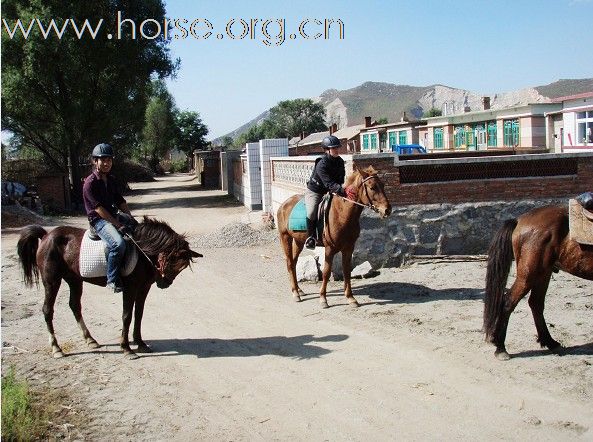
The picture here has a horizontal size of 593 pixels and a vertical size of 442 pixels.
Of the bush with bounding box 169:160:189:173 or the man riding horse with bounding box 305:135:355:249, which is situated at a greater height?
the bush with bounding box 169:160:189:173

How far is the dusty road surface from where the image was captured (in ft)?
15.9

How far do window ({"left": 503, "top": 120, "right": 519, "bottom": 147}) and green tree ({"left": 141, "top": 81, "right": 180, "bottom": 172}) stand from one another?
46.4 m

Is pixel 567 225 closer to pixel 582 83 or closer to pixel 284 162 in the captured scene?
pixel 284 162

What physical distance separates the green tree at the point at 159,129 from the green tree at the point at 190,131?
67 centimetres

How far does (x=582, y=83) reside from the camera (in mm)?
156500

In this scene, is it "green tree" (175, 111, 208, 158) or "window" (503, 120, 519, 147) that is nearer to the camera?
"window" (503, 120, 519, 147)

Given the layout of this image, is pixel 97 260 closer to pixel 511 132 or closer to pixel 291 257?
pixel 291 257

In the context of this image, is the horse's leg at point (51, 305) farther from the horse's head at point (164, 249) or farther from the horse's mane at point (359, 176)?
the horse's mane at point (359, 176)

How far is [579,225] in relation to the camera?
5.85 m

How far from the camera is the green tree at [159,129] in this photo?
72750 mm

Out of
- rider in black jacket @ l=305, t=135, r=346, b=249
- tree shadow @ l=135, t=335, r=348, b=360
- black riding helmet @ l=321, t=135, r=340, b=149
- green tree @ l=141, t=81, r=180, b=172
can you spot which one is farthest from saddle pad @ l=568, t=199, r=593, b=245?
green tree @ l=141, t=81, r=180, b=172

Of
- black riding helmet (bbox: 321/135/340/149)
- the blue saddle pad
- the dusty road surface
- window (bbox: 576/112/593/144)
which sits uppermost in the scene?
window (bbox: 576/112/593/144)

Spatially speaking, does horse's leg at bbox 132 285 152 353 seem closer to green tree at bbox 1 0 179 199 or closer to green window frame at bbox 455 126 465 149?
green tree at bbox 1 0 179 199

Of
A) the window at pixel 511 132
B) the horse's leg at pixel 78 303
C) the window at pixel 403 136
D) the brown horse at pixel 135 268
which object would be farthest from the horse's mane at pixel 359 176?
the window at pixel 403 136
